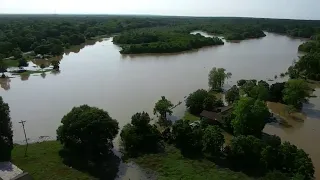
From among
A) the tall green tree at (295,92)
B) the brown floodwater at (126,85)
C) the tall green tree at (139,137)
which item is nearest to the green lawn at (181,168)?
the tall green tree at (139,137)

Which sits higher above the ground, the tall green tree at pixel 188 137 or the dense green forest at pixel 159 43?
the dense green forest at pixel 159 43

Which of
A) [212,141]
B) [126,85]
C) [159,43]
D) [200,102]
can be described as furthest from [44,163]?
[159,43]

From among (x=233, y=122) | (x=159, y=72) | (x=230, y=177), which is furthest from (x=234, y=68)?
(x=230, y=177)

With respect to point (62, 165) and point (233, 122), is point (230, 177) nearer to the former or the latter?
point (233, 122)

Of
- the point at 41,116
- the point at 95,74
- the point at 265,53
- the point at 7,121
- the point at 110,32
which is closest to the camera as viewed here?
the point at 7,121

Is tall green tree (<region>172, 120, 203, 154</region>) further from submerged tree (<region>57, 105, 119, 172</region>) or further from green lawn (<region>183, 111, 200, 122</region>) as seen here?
green lawn (<region>183, 111, 200, 122</region>)

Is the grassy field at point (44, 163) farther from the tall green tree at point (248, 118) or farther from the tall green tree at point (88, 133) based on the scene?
the tall green tree at point (248, 118)
